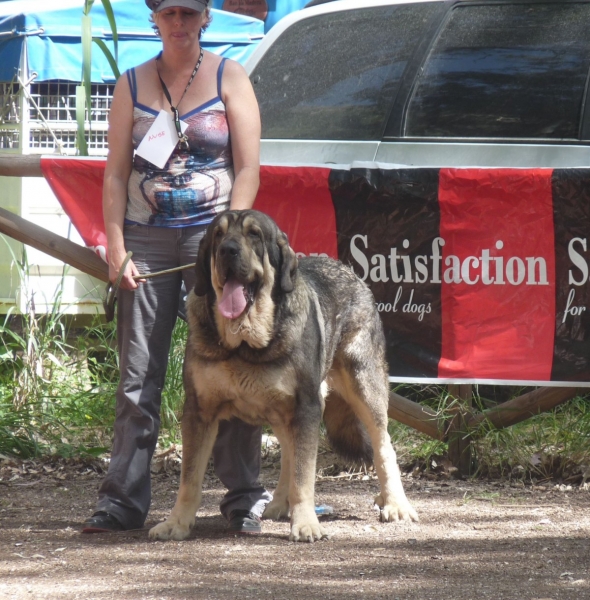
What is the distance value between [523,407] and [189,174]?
2517 millimetres

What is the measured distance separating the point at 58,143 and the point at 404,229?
13.4ft

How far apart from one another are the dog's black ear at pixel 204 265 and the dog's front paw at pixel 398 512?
4.81 feet

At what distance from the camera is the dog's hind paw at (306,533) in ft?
14.8

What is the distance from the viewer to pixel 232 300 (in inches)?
170

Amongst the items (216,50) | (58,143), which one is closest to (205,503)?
(58,143)

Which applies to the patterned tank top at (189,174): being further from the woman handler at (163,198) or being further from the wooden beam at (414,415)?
the wooden beam at (414,415)

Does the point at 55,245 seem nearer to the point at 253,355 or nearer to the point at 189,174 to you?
the point at 189,174

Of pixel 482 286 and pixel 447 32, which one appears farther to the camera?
pixel 447 32

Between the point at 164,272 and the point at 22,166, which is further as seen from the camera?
the point at 22,166

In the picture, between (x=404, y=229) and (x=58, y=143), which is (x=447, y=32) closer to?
(x=404, y=229)

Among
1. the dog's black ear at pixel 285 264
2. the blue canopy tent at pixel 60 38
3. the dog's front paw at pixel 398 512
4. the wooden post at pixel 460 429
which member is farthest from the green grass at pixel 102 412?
the blue canopy tent at pixel 60 38

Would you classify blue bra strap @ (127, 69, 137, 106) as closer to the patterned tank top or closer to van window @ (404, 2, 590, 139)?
the patterned tank top

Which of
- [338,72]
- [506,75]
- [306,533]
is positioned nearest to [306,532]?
[306,533]

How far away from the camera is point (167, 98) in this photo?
457 cm
